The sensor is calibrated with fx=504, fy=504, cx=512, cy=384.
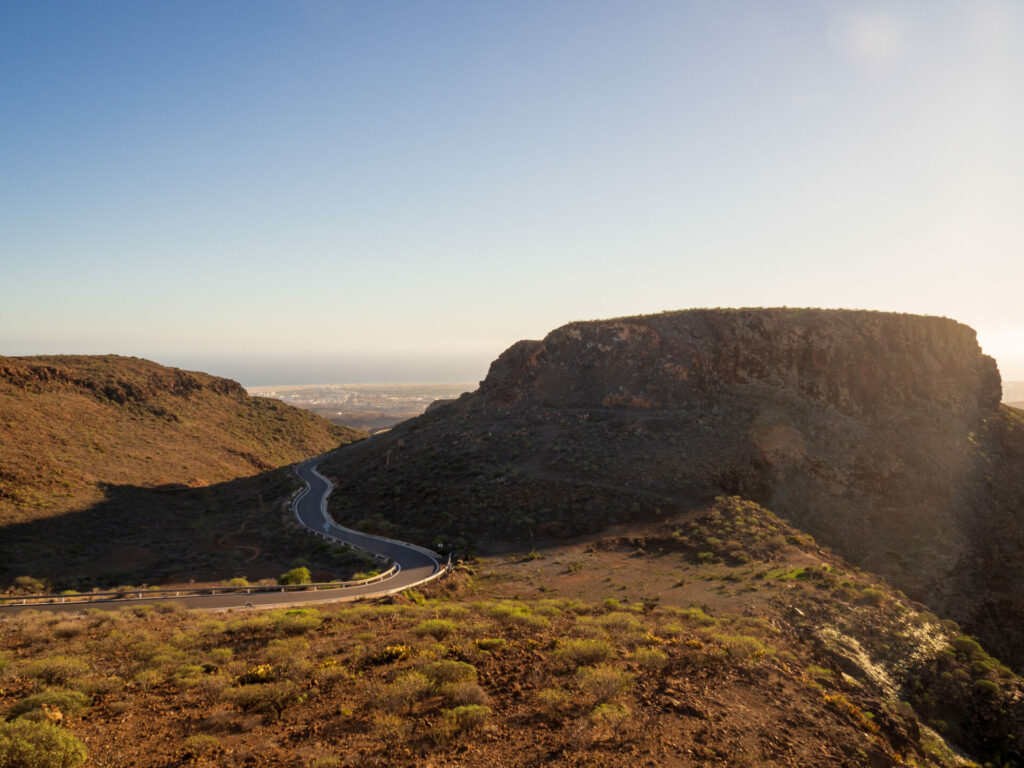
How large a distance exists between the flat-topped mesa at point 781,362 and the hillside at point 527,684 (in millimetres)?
29968

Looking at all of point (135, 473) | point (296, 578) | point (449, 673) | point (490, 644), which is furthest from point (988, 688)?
point (135, 473)

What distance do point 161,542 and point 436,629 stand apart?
112 feet

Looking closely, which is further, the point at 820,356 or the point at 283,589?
the point at 820,356

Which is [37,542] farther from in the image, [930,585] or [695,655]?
[930,585]

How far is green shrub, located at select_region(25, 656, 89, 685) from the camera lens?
11242 mm

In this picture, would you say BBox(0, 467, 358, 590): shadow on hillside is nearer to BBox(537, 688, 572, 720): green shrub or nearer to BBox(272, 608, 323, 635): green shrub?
BBox(272, 608, 323, 635): green shrub

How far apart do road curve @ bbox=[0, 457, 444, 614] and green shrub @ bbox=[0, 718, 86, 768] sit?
40.7ft

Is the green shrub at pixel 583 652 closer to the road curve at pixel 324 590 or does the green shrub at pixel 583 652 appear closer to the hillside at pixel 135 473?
the road curve at pixel 324 590

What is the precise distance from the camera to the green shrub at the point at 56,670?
1124 centimetres

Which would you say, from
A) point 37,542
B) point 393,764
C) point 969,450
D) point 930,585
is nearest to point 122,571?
point 37,542

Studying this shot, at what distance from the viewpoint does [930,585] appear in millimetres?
32062

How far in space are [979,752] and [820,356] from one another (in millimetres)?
41597

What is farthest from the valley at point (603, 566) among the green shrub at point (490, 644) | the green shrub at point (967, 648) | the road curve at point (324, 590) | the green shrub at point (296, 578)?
the green shrub at point (296, 578)

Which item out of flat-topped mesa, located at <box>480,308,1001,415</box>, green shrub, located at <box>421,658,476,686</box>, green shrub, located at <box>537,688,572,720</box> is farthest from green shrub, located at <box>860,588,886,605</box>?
flat-topped mesa, located at <box>480,308,1001,415</box>
